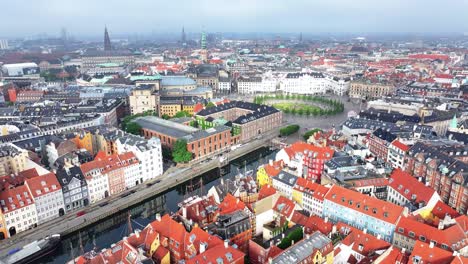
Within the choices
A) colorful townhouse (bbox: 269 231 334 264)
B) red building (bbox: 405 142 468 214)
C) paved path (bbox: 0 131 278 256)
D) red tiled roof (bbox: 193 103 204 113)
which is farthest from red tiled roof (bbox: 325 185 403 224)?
red tiled roof (bbox: 193 103 204 113)

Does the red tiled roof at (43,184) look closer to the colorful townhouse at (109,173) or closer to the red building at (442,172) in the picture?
the colorful townhouse at (109,173)

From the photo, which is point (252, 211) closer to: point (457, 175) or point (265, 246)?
point (265, 246)

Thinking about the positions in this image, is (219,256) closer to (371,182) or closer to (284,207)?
(284,207)

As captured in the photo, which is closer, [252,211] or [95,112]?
[252,211]

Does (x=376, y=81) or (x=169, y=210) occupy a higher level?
(x=376, y=81)

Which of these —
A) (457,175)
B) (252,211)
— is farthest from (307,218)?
(457,175)

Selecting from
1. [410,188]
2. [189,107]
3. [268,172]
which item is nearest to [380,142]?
[410,188]

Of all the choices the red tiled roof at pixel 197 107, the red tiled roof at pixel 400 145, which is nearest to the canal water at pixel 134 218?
the red tiled roof at pixel 400 145
